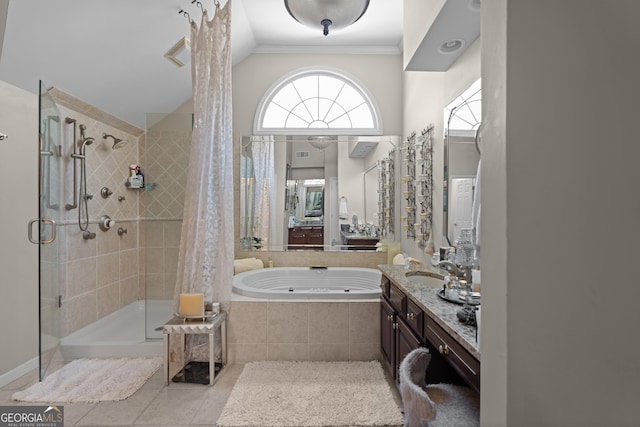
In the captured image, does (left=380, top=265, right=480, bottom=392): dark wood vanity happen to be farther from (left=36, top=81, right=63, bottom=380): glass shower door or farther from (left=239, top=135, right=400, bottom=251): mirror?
(left=36, top=81, right=63, bottom=380): glass shower door

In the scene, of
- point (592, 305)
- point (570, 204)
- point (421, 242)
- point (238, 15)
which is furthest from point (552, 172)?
point (238, 15)

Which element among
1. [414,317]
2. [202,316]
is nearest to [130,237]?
[202,316]

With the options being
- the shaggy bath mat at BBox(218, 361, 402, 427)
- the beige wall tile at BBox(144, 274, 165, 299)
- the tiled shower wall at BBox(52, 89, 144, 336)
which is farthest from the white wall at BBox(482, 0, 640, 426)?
the beige wall tile at BBox(144, 274, 165, 299)

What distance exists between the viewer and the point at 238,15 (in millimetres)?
3217

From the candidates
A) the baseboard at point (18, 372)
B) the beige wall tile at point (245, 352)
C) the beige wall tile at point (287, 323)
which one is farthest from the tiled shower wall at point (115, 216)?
the beige wall tile at point (287, 323)

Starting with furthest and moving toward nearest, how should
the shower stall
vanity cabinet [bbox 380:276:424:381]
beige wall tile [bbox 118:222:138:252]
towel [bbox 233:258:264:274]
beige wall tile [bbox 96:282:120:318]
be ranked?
beige wall tile [bbox 118:222:138:252], towel [bbox 233:258:264:274], beige wall tile [bbox 96:282:120:318], the shower stall, vanity cabinet [bbox 380:276:424:381]

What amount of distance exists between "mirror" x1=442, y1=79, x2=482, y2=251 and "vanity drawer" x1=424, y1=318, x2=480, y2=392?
0.88 meters

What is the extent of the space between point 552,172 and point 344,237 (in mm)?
3389

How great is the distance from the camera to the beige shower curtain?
8.55ft

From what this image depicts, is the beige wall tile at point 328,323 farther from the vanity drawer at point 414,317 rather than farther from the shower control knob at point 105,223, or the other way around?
the shower control knob at point 105,223

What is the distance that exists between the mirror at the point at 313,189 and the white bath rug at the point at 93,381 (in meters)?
1.62

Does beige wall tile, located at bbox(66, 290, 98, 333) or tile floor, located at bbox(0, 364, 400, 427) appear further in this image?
beige wall tile, located at bbox(66, 290, 98, 333)

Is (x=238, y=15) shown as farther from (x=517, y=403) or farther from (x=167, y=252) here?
(x=517, y=403)

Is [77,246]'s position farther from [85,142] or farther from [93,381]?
[93,381]
